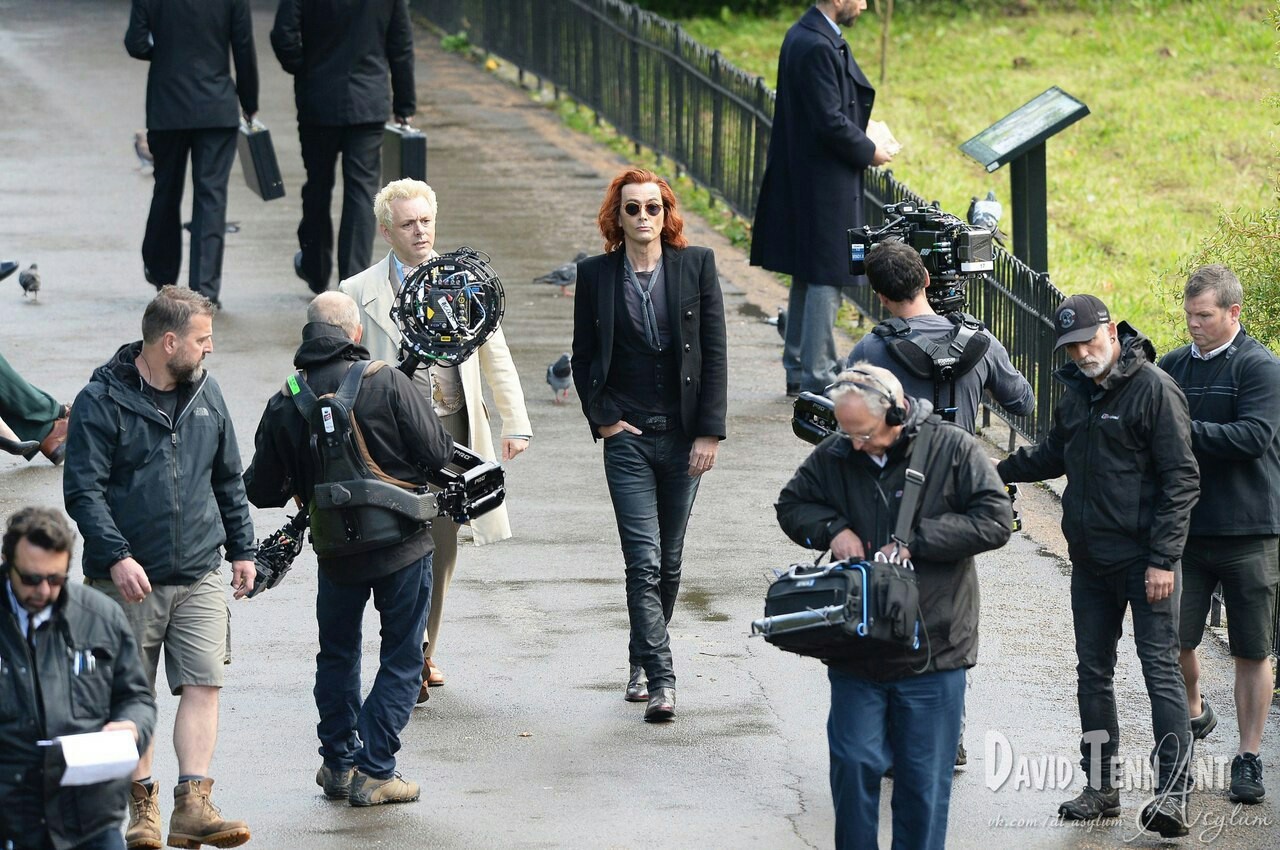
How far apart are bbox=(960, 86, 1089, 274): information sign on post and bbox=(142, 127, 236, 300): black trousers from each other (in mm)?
4991

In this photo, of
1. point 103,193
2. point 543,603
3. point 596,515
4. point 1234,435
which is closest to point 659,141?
point 103,193

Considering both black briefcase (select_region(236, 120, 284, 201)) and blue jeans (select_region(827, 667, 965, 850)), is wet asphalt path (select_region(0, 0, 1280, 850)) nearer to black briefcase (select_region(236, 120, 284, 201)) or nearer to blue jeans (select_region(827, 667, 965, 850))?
blue jeans (select_region(827, 667, 965, 850))

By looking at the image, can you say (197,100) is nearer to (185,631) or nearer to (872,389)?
(185,631)

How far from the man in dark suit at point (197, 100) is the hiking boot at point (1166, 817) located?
26.9 ft

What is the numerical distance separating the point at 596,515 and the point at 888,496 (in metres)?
4.21

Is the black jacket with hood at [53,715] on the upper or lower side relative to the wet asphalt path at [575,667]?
upper

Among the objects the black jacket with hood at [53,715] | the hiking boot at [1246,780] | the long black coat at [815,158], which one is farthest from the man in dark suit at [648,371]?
the long black coat at [815,158]

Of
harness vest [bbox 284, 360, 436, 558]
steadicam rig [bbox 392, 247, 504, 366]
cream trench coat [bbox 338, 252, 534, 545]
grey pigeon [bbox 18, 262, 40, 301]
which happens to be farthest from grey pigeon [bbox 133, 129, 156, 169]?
harness vest [bbox 284, 360, 436, 558]

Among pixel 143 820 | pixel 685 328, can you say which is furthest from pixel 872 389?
pixel 143 820

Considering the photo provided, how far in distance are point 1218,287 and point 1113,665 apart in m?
1.42

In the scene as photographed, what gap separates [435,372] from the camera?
24.2 feet

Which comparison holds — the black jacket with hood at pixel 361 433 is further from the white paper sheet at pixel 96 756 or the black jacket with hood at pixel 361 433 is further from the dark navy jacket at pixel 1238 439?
the dark navy jacket at pixel 1238 439

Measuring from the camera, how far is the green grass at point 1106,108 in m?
17.3

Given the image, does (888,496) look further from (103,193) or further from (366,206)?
(103,193)
